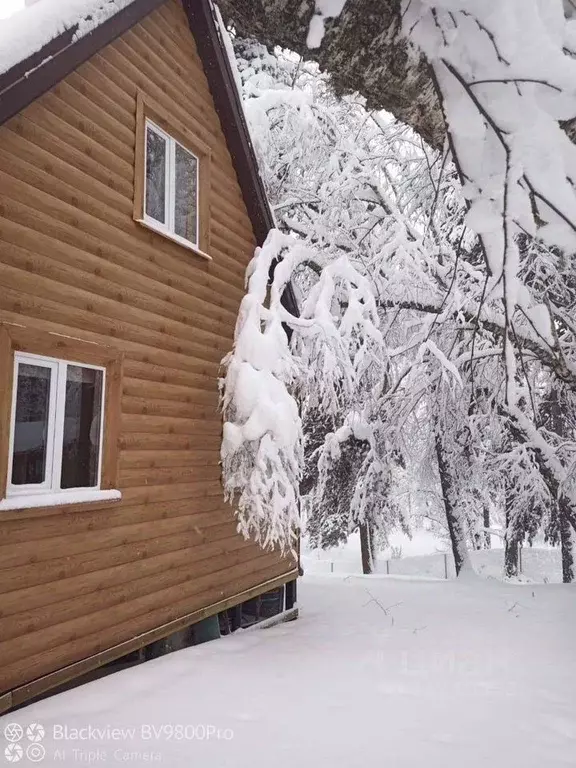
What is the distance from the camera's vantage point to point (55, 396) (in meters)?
5.02

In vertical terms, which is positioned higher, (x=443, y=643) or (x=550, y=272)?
(x=550, y=272)

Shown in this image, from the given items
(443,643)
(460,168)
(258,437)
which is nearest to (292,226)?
(258,437)

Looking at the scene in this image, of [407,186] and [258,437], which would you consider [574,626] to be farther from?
[407,186]

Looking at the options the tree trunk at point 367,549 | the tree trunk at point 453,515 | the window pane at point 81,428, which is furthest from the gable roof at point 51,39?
the tree trunk at point 367,549

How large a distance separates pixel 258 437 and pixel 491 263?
4.65 metres

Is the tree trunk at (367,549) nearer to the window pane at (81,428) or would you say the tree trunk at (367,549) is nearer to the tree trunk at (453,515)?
the tree trunk at (453,515)

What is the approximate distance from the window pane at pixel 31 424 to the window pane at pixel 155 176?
2480 millimetres

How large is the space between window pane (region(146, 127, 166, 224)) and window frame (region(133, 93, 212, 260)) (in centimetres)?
4

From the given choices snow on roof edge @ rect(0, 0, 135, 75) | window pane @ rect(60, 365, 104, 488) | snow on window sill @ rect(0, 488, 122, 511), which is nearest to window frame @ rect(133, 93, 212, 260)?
snow on roof edge @ rect(0, 0, 135, 75)

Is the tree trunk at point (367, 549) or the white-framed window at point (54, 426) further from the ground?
the white-framed window at point (54, 426)

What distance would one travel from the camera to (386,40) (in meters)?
1.95

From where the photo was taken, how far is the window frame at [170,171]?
20.3 ft

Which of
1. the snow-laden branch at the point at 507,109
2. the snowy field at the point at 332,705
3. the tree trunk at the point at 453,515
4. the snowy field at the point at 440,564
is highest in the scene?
the snow-laden branch at the point at 507,109

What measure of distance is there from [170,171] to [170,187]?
0.66 feet
